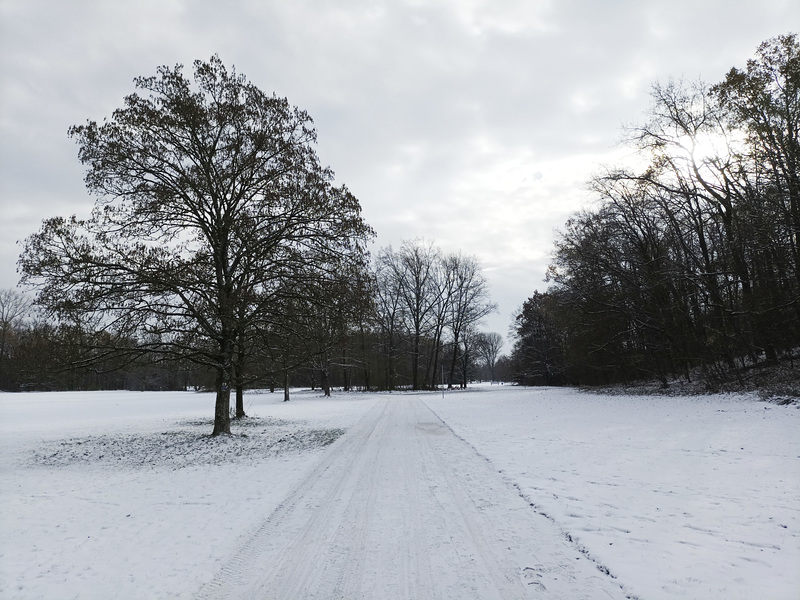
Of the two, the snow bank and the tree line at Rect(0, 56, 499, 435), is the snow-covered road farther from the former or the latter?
the tree line at Rect(0, 56, 499, 435)

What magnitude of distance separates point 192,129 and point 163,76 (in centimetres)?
174

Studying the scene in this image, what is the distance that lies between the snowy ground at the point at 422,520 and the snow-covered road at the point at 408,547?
2 centimetres

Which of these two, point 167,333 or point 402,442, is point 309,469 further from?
point 167,333

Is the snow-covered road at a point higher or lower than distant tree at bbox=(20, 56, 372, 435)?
lower

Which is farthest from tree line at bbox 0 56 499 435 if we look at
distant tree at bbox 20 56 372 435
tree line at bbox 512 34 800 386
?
tree line at bbox 512 34 800 386

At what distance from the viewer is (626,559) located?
3.98m

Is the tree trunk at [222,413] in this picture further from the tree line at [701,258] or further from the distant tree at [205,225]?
the tree line at [701,258]

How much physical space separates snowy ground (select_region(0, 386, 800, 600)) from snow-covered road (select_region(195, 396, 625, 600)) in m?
0.02

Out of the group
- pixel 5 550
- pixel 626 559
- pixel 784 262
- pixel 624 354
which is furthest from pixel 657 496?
pixel 624 354

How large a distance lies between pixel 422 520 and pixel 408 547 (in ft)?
2.65

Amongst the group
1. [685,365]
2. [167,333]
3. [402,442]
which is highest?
[167,333]

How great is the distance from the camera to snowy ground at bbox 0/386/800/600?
368cm

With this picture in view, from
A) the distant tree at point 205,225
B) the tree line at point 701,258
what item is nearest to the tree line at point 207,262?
the distant tree at point 205,225

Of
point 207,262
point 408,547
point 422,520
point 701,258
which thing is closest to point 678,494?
point 422,520
